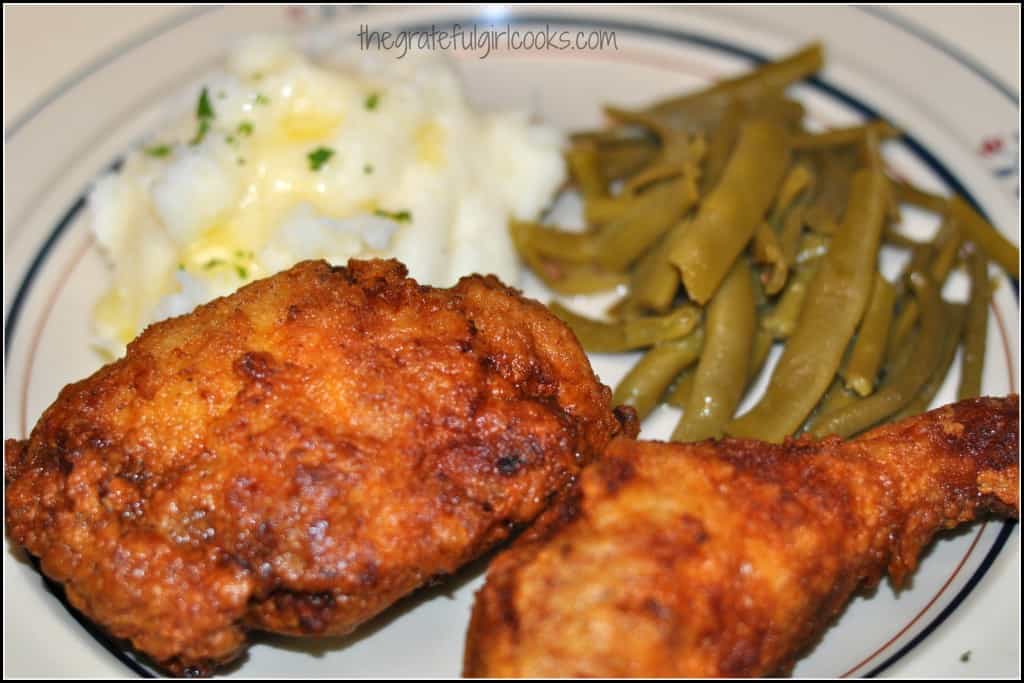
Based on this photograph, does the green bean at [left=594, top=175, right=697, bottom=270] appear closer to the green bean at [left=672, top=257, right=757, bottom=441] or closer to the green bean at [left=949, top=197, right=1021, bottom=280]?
the green bean at [left=672, top=257, right=757, bottom=441]

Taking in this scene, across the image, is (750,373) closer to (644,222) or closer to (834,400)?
(834,400)

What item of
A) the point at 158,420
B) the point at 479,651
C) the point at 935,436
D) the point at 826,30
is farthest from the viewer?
the point at 826,30

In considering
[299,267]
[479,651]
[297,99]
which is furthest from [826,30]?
[479,651]

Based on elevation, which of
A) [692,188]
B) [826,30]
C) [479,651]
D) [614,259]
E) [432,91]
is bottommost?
[479,651]

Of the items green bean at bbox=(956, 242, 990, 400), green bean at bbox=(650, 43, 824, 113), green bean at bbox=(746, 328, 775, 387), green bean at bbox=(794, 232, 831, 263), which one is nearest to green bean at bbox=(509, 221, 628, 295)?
green bean at bbox=(746, 328, 775, 387)

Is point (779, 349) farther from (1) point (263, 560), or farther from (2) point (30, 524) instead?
(2) point (30, 524)

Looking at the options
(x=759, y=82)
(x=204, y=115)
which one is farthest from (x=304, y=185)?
(x=759, y=82)
